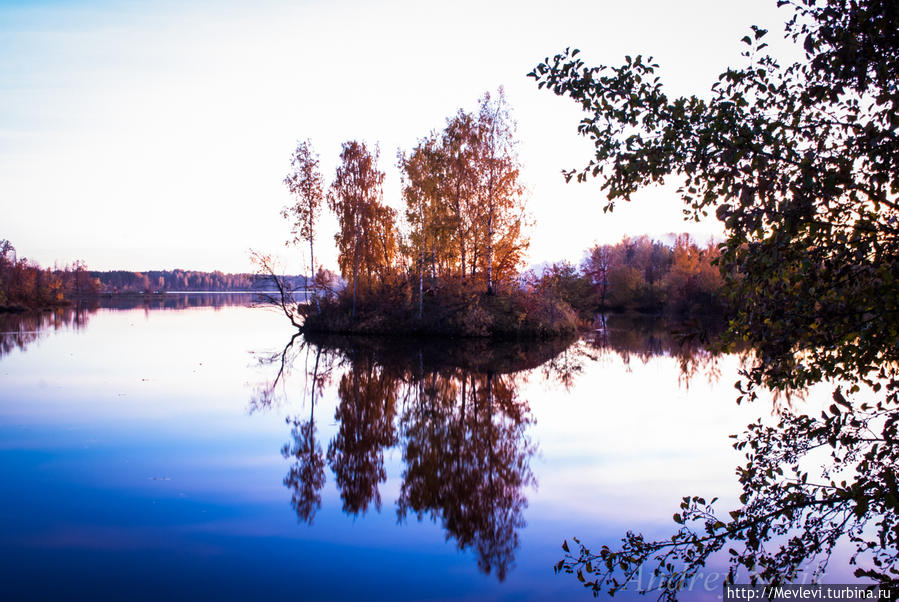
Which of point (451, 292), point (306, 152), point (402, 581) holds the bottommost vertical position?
point (402, 581)

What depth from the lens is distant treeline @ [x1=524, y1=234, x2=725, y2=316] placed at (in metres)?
53.2

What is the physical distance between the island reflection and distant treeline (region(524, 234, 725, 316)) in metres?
22.6

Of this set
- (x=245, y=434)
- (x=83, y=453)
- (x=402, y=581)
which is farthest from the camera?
(x=245, y=434)

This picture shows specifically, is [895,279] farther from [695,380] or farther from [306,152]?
[306,152]

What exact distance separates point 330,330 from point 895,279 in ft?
105

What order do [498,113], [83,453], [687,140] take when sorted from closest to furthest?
[687,140] → [83,453] → [498,113]

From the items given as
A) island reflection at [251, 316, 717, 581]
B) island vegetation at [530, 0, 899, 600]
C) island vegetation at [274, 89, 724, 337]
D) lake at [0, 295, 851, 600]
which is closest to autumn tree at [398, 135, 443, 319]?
island vegetation at [274, 89, 724, 337]

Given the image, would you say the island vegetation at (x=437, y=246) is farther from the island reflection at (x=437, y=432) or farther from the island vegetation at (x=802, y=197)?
the island vegetation at (x=802, y=197)

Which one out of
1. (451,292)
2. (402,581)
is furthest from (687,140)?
(451,292)

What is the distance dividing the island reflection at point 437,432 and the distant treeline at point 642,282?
890 inches

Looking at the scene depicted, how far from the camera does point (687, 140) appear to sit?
3844 millimetres

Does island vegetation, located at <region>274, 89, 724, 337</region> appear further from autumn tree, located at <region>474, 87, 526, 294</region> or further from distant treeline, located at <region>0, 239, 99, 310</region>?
distant treeline, located at <region>0, 239, 99, 310</region>

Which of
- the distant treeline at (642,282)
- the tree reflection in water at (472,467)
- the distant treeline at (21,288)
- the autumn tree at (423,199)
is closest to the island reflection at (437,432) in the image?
the tree reflection in water at (472,467)

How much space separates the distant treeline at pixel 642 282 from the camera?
175 feet
